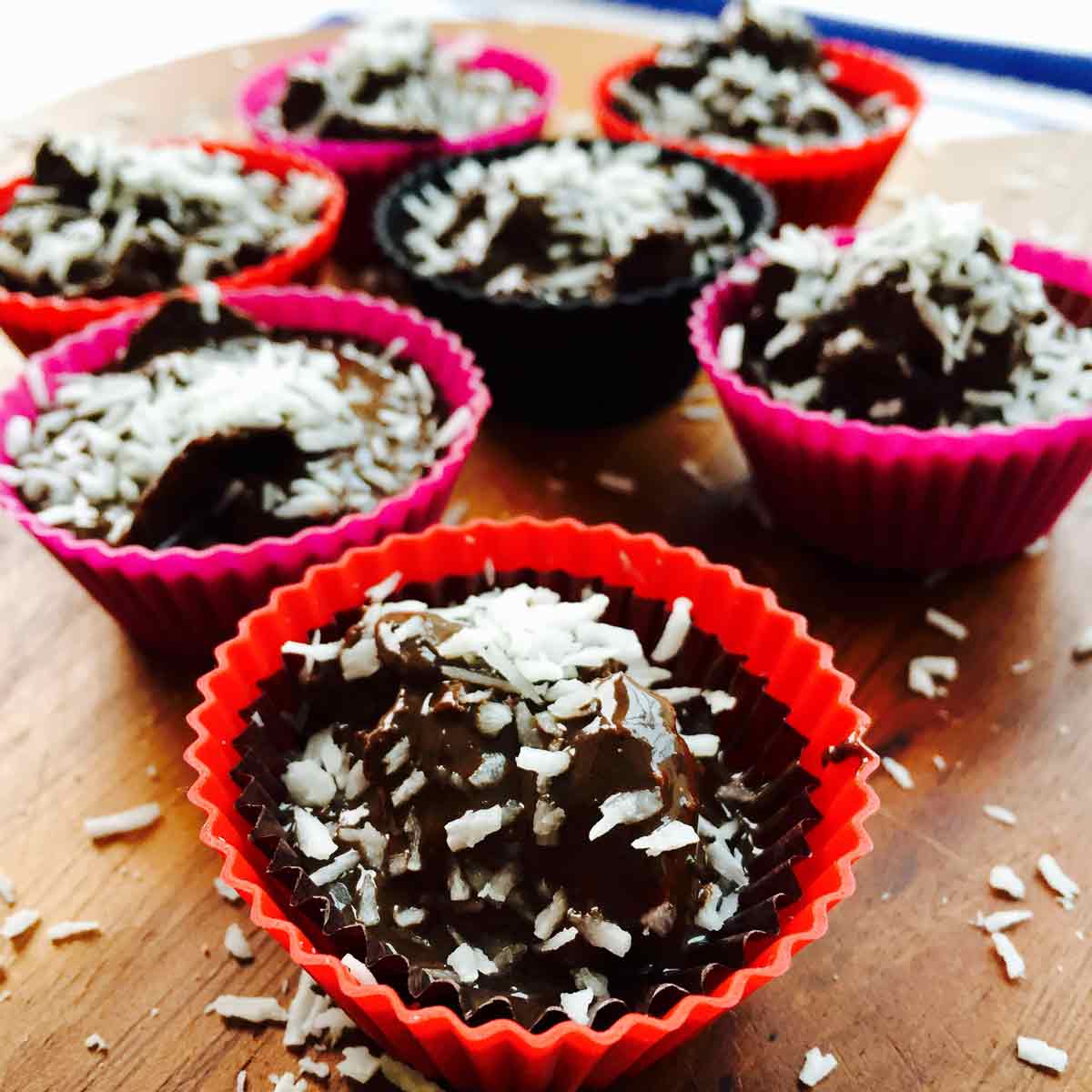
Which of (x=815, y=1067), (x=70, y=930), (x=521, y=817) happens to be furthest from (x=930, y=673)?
(x=70, y=930)

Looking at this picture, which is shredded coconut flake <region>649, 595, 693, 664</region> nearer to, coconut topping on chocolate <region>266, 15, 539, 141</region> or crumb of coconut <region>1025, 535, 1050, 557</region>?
crumb of coconut <region>1025, 535, 1050, 557</region>

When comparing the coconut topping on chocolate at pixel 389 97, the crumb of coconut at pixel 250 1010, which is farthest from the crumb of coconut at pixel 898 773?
the coconut topping on chocolate at pixel 389 97

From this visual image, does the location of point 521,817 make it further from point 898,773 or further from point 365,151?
point 365,151

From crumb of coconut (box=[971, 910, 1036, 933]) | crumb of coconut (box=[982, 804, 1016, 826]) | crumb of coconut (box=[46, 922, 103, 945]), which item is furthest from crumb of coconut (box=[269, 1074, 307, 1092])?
crumb of coconut (box=[982, 804, 1016, 826])

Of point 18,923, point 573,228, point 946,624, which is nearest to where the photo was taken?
point 18,923

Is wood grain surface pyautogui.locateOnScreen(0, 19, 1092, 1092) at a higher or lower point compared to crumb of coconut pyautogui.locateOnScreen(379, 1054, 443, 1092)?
lower

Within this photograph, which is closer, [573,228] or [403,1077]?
[403,1077]

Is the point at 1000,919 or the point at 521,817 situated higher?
the point at 521,817
